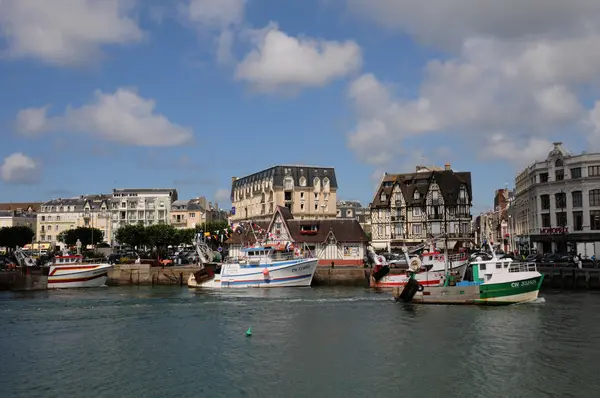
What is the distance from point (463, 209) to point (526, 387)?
309 ft

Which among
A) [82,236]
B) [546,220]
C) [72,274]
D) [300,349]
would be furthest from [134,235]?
[300,349]

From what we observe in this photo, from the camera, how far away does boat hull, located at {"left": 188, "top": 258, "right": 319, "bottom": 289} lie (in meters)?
72.8

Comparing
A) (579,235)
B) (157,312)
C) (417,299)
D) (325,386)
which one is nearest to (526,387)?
(325,386)

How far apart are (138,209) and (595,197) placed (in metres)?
128

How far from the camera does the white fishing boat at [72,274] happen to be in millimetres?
75562

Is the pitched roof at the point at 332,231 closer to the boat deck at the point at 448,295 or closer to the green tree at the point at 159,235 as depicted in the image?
the boat deck at the point at 448,295

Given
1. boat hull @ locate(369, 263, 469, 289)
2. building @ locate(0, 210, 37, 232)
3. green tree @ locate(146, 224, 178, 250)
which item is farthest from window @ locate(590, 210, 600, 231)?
building @ locate(0, 210, 37, 232)

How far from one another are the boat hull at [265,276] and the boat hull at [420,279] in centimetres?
811

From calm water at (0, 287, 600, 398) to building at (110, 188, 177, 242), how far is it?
125837 millimetres

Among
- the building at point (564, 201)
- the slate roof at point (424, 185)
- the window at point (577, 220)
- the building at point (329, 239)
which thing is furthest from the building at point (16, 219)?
the window at point (577, 220)

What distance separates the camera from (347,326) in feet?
143

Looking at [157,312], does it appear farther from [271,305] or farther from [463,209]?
[463,209]

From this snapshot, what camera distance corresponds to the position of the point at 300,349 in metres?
36.2

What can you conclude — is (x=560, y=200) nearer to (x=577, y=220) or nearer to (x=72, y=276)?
(x=577, y=220)
